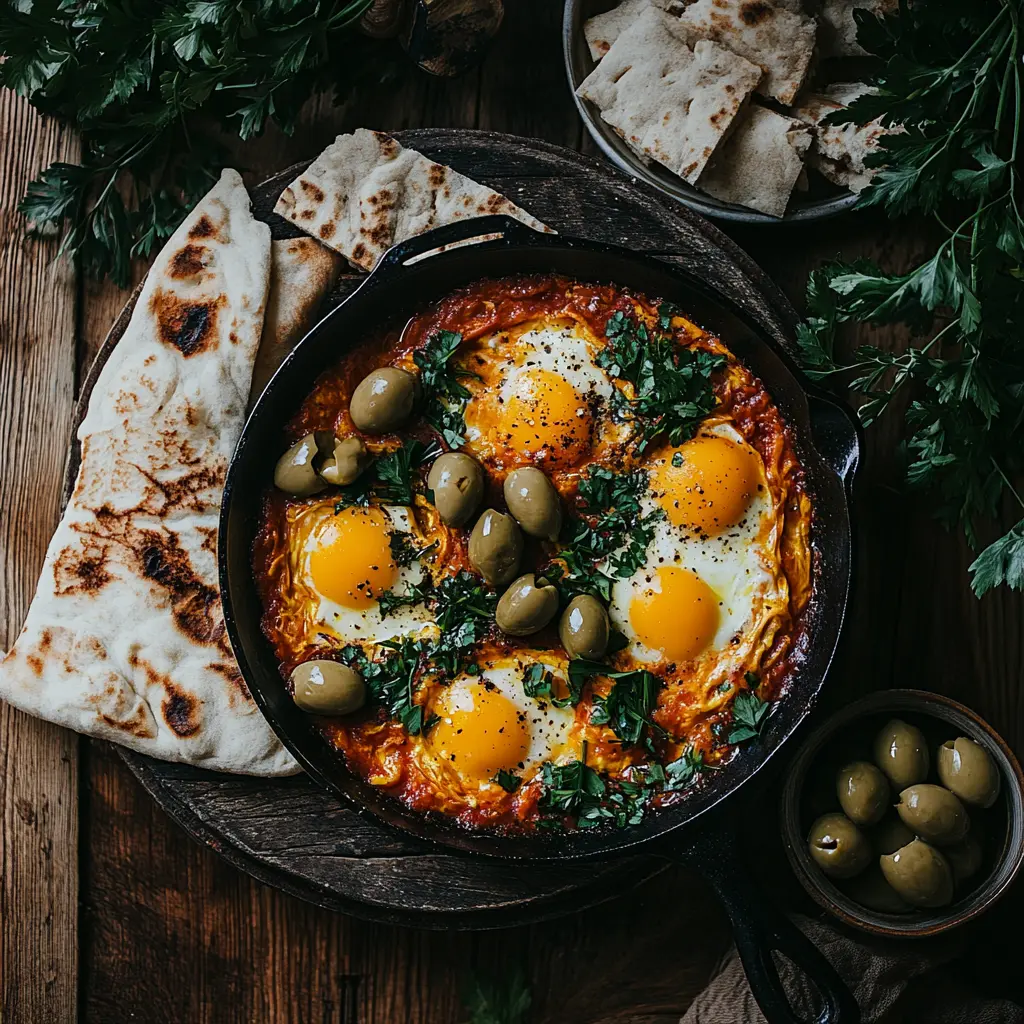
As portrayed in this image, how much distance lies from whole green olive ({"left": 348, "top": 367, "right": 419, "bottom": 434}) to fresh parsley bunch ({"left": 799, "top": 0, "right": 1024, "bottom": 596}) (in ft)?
4.59

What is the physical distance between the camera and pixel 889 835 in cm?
373

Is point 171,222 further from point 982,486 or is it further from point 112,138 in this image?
point 982,486

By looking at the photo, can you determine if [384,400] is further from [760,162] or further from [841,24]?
[841,24]

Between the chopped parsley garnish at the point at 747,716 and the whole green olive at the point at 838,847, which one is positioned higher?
the chopped parsley garnish at the point at 747,716

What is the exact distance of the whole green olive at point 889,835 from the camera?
371 centimetres

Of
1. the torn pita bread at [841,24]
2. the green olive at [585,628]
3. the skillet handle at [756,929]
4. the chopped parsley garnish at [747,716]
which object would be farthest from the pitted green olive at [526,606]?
the torn pita bread at [841,24]

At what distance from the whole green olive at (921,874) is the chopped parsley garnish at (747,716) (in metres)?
0.62

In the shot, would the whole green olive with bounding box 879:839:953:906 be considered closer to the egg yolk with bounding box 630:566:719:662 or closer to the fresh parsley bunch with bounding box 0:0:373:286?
the egg yolk with bounding box 630:566:719:662

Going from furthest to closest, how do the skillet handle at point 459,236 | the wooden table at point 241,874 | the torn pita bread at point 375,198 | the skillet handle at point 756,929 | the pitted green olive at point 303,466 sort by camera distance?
1. the wooden table at point 241,874
2. the torn pita bread at point 375,198
3. the pitted green olive at point 303,466
4. the skillet handle at point 459,236
5. the skillet handle at point 756,929

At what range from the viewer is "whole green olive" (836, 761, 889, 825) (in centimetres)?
366

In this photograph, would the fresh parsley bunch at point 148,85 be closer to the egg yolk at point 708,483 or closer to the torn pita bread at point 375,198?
the torn pita bread at point 375,198

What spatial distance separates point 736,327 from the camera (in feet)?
12.0

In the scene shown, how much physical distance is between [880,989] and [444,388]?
2.54 meters

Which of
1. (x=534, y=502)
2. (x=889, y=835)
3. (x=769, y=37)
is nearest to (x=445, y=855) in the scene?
(x=534, y=502)
